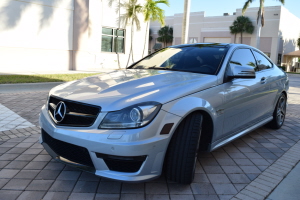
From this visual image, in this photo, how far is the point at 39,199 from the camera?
2531mm

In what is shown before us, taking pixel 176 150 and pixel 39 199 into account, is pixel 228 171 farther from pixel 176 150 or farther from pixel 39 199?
pixel 39 199

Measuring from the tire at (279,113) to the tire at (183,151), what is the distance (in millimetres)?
2787

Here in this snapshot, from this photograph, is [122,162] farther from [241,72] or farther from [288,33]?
[288,33]

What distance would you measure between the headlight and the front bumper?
1.7 inches

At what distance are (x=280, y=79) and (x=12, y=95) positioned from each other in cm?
669

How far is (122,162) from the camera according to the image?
2424mm

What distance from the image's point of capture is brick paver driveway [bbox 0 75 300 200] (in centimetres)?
269

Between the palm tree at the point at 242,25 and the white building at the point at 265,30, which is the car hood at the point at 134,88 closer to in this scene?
the white building at the point at 265,30

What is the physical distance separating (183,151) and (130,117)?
63 centimetres

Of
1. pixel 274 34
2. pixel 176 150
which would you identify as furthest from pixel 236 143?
pixel 274 34

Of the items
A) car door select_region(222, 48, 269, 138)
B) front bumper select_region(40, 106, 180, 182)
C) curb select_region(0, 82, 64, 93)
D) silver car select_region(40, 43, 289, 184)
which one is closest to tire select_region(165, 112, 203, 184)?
silver car select_region(40, 43, 289, 184)

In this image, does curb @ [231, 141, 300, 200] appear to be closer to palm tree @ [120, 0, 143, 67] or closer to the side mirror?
the side mirror

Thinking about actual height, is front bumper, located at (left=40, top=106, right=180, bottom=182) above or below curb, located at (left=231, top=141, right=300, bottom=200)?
above

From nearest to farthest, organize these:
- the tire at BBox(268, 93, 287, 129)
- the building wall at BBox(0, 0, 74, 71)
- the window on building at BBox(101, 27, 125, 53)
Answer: the tire at BBox(268, 93, 287, 129)
the building wall at BBox(0, 0, 74, 71)
the window on building at BBox(101, 27, 125, 53)
